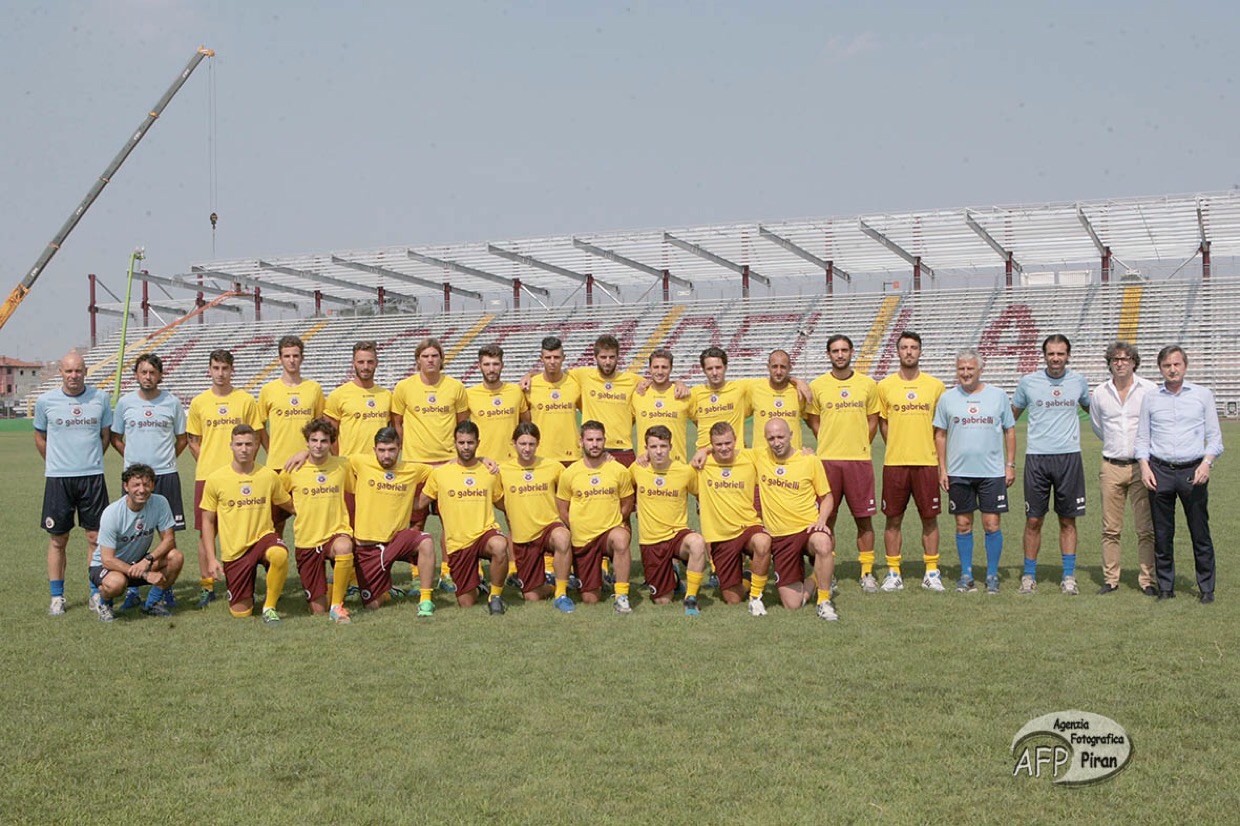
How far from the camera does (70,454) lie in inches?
288

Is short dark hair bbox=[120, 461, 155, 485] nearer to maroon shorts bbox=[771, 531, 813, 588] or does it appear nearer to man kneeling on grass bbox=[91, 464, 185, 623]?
man kneeling on grass bbox=[91, 464, 185, 623]

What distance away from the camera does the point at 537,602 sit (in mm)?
7238

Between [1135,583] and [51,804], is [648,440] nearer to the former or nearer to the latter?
[1135,583]

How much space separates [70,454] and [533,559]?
3174mm

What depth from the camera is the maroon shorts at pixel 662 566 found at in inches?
283

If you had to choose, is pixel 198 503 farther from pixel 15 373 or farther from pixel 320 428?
pixel 15 373

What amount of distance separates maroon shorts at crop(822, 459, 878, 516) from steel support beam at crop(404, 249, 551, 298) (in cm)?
3006

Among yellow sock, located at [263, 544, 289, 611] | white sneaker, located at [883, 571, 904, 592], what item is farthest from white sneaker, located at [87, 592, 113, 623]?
white sneaker, located at [883, 571, 904, 592]

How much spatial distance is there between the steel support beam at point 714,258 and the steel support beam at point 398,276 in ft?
35.0

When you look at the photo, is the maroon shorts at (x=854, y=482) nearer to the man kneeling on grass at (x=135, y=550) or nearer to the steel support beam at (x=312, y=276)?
the man kneeling on grass at (x=135, y=550)

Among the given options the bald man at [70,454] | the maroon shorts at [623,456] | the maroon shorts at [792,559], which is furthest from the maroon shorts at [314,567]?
the maroon shorts at [792,559]

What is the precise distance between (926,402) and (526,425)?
9.22 ft

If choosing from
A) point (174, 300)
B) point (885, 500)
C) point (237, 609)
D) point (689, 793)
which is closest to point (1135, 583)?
point (885, 500)

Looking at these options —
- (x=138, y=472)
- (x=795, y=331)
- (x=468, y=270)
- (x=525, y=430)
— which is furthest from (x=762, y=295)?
(x=138, y=472)
